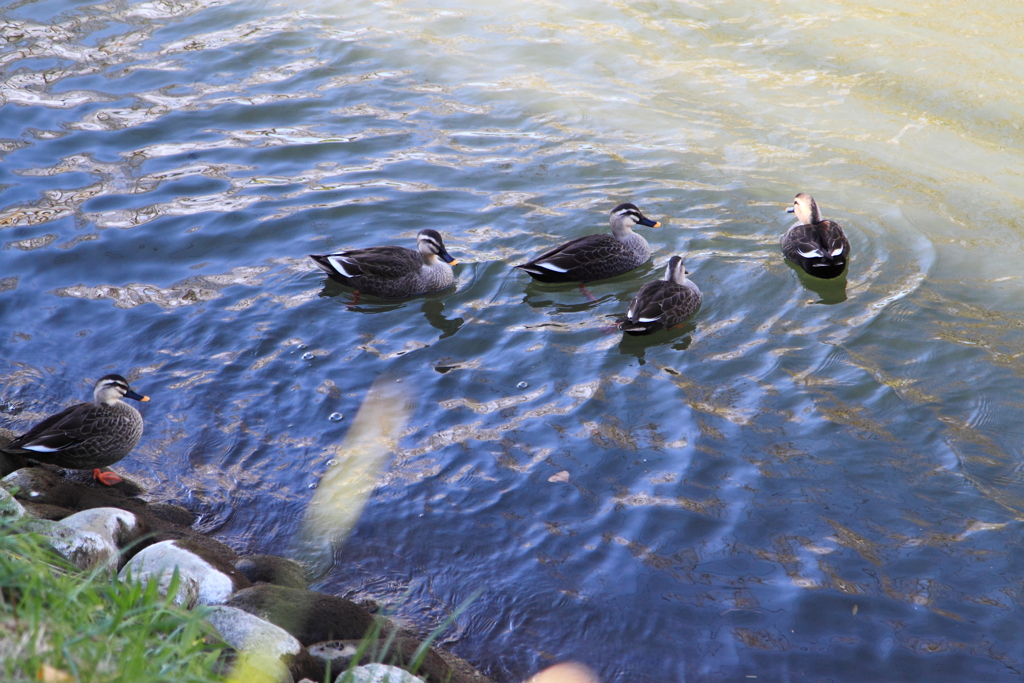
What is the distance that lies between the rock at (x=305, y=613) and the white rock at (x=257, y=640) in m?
0.28

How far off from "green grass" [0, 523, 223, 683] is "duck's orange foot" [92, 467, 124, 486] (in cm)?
336

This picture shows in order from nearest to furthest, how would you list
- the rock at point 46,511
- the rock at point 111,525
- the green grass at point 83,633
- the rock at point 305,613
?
the green grass at point 83,633, the rock at point 305,613, the rock at point 111,525, the rock at point 46,511

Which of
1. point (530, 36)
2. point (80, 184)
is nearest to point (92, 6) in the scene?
point (80, 184)

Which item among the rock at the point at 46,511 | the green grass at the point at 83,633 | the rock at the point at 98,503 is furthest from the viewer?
the rock at the point at 98,503

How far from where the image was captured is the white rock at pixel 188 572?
4.71 meters

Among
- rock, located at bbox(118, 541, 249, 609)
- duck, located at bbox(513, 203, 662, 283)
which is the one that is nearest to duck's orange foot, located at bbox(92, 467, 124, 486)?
rock, located at bbox(118, 541, 249, 609)

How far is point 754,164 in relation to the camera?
11.0 meters

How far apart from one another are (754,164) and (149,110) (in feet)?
31.9

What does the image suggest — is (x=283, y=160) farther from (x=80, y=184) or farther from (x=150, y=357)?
(x=150, y=357)

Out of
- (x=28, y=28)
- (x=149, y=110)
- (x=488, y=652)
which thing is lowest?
(x=488, y=652)

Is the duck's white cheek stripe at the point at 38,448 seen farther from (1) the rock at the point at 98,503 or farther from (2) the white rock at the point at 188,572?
(2) the white rock at the point at 188,572

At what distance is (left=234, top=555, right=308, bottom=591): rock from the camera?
547 centimetres

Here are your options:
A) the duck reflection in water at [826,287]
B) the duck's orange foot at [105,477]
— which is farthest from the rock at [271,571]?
the duck reflection in water at [826,287]

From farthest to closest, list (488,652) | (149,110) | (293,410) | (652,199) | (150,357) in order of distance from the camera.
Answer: (149,110), (652,199), (150,357), (293,410), (488,652)
